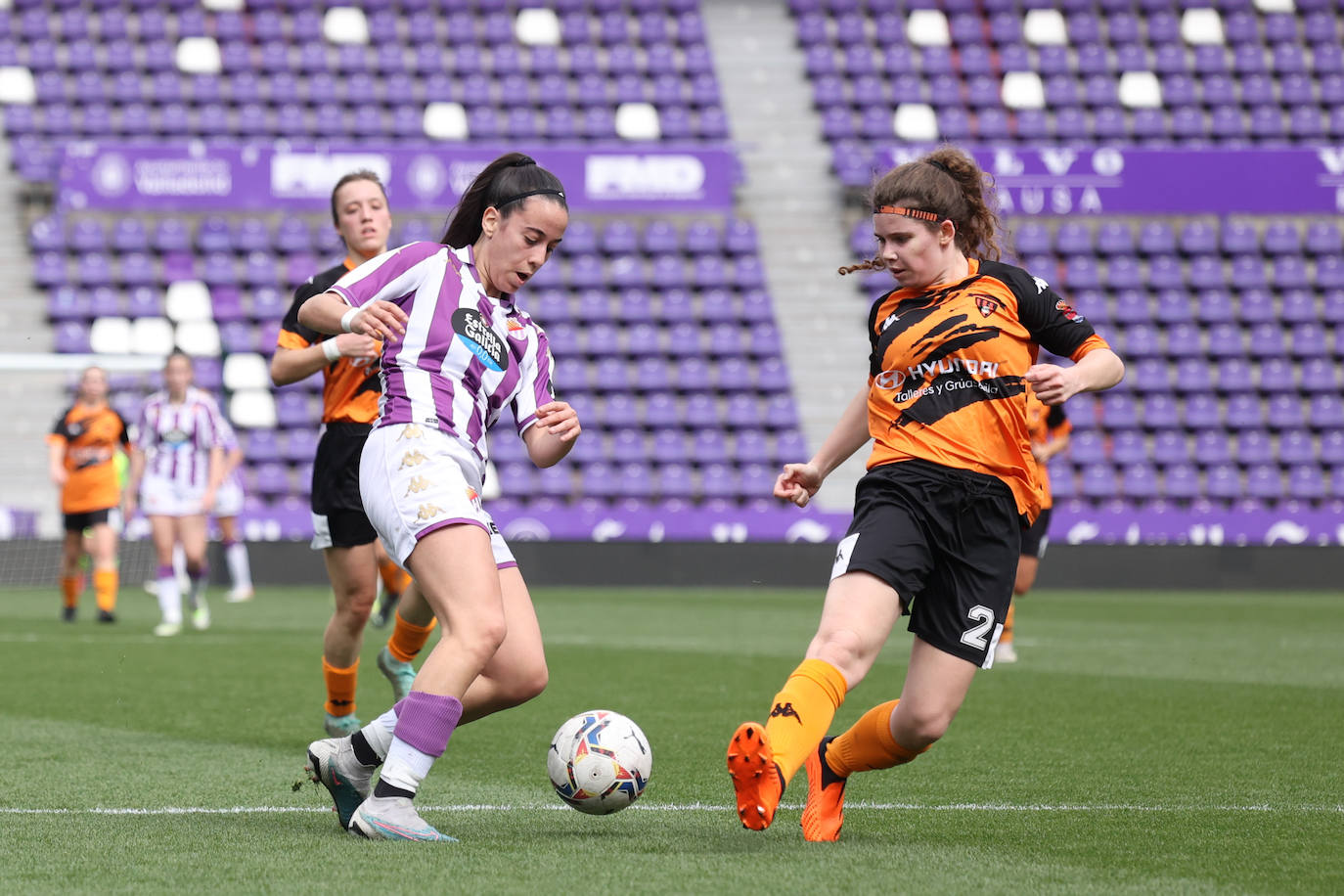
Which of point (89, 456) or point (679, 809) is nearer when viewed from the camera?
point (679, 809)

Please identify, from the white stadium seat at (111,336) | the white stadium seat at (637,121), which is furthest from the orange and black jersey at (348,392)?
the white stadium seat at (637,121)

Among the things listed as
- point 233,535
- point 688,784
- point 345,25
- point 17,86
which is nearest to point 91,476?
point 233,535

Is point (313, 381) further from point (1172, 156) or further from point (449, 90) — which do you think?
point (1172, 156)

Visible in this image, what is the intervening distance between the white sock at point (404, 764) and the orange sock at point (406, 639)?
5.92 feet

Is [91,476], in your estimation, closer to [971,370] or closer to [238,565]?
[238,565]

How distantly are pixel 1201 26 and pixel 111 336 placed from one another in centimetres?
1668

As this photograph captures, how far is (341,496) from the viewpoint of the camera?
6.09m

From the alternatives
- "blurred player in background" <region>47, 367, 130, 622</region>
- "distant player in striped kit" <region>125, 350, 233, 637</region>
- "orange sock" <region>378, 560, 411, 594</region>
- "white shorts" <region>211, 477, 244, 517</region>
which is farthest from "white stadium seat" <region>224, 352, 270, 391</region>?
"orange sock" <region>378, 560, 411, 594</region>

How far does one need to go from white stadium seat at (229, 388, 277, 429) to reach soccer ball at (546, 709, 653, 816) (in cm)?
1693

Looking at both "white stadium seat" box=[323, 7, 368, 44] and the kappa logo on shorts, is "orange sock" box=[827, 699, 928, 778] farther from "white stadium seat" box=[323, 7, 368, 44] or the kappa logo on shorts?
"white stadium seat" box=[323, 7, 368, 44]

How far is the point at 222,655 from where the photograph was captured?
413 inches

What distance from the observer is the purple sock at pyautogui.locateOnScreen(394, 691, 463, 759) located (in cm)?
404

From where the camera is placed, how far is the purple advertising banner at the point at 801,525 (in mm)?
19688

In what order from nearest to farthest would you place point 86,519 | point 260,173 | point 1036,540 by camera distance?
point 1036,540 < point 86,519 < point 260,173
